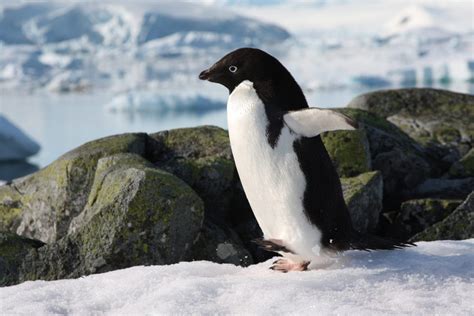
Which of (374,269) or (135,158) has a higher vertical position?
(135,158)

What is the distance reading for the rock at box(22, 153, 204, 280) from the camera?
3.89 meters

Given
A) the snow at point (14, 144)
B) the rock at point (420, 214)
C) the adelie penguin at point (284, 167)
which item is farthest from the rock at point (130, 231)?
the snow at point (14, 144)

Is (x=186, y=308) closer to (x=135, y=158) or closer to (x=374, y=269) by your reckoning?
(x=374, y=269)

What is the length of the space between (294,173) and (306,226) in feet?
0.81

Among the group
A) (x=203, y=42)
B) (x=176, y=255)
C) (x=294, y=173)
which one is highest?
(x=203, y=42)

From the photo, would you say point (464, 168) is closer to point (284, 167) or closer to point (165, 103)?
point (284, 167)

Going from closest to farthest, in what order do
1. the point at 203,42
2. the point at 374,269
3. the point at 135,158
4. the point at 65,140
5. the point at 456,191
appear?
1. the point at 374,269
2. the point at 135,158
3. the point at 456,191
4. the point at 65,140
5. the point at 203,42

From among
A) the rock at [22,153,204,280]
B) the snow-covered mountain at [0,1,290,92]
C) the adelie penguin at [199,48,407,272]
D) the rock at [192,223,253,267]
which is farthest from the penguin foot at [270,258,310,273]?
the snow-covered mountain at [0,1,290,92]

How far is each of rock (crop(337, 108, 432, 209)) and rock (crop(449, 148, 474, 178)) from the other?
0.66 feet

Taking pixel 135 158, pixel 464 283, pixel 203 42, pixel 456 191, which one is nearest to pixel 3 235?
pixel 135 158

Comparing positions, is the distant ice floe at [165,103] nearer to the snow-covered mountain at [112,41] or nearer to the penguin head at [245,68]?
the snow-covered mountain at [112,41]

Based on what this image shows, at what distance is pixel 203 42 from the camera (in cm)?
5884

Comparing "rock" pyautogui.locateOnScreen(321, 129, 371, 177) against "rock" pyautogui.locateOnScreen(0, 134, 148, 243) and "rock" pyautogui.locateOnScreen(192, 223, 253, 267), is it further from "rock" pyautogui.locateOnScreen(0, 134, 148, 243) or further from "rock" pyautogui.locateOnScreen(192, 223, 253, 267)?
"rock" pyautogui.locateOnScreen(0, 134, 148, 243)

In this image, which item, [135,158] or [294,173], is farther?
[135,158]
